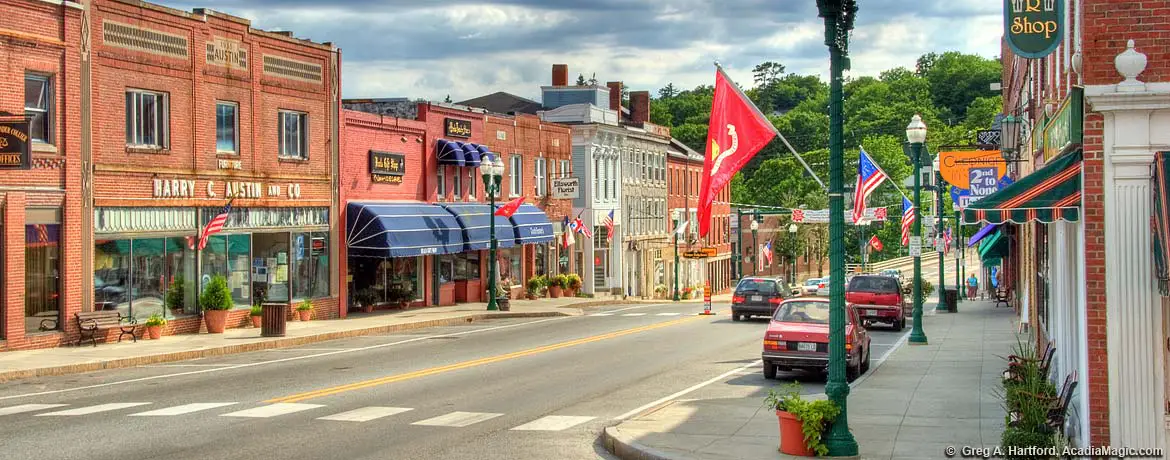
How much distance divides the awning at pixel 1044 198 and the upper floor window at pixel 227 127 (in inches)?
1015

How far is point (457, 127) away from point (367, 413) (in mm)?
31012

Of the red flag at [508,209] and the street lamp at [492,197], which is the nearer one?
the street lamp at [492,197]

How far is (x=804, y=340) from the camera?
895 inches

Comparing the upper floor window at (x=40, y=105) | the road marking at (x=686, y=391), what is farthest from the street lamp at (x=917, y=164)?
the upper floor window at (x=40, y=105)

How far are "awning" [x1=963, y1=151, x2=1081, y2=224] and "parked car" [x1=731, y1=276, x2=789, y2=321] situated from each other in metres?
26.3

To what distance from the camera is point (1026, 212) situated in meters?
13.2

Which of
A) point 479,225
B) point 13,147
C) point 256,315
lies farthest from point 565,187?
point 13,147

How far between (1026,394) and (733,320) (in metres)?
27.1

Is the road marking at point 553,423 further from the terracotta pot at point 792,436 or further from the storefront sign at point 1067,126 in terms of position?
the storefront sign at point 1067,126

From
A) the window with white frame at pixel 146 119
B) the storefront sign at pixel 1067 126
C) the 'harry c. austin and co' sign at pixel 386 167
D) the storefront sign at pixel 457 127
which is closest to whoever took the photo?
the storefront sign at pixel 1067 126

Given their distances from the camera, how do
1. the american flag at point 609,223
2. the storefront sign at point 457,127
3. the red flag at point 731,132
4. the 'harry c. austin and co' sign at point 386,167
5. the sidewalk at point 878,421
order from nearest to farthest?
the sidewalk at point 878,421
the red flag at point 731,132
the 'harry c. austin and co' sign at point 386,167
the storefront sign at point 457,127
the american flag at point 609,223

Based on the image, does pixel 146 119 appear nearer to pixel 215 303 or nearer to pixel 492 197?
pixel 215 303

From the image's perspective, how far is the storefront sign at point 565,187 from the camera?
2238 inches

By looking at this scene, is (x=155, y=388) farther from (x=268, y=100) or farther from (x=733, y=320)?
(x=733, y=320)
